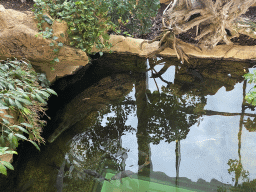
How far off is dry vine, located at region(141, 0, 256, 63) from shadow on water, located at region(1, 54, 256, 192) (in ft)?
1.67

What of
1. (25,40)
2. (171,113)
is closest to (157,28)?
(171,113)

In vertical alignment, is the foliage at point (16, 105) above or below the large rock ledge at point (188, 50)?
below

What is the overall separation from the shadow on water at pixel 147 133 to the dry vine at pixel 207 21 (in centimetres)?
51

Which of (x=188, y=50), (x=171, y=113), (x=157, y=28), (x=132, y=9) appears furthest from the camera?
(x=157, y=28)

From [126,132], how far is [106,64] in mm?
1947

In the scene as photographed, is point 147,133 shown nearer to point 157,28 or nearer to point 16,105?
point 16,105

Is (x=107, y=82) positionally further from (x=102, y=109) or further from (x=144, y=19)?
(x=144, y=19)

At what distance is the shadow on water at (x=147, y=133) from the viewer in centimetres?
308

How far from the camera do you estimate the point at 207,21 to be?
4781 mm

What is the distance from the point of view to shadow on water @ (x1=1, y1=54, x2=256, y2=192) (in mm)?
3082

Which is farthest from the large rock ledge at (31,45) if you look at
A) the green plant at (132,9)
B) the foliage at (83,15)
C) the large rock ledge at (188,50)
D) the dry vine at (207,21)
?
the dry vine at (207,21)

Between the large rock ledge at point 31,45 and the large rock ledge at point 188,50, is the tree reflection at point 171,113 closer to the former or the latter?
the large rock ledge at point 188,50

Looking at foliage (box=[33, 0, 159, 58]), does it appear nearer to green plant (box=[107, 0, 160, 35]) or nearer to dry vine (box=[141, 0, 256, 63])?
green plant (box=[107, 0, 160, 35])

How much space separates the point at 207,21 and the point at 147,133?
271 centimetres
